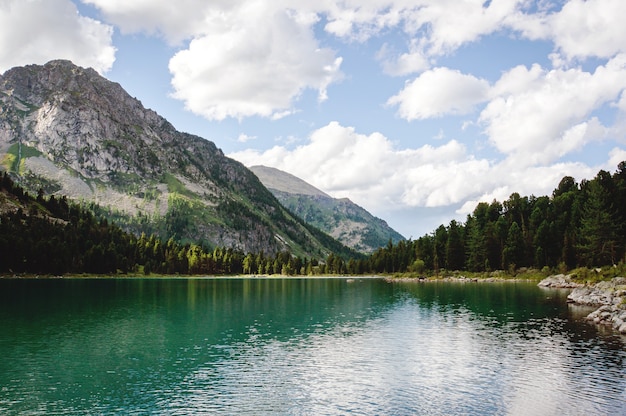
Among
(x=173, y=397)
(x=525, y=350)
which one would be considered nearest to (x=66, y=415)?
(x=173, y=397)

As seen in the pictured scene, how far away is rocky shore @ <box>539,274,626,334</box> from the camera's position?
226 ft

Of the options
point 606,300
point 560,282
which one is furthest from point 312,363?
point 560,282

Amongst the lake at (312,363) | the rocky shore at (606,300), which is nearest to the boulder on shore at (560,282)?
the rocky shore at (606,300)

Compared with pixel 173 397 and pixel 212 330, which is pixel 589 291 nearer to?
pixel 212 330

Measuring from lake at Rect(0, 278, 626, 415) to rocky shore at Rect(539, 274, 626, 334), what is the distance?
3.47m

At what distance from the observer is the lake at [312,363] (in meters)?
36.4

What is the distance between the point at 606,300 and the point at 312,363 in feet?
215

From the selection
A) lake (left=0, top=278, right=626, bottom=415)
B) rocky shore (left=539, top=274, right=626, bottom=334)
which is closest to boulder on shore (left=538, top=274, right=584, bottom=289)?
rocky shore (left=539, top=274, right=626, bottom=334)

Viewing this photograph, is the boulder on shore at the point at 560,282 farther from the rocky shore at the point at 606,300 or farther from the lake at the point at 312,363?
the lake at the point at 312,363

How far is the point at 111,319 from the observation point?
268 ft

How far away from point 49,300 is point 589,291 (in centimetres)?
12131

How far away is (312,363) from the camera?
49812 mm

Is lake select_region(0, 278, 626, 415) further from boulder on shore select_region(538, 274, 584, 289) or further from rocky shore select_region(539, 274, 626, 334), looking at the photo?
boulder on shore select_region(538, 274, 584, 289)

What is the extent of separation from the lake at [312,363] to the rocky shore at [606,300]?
11.4 ft
